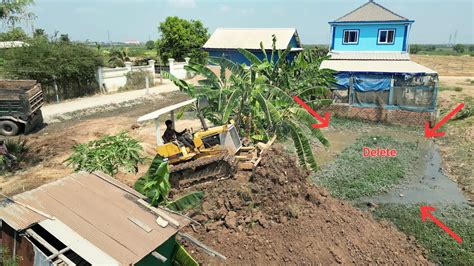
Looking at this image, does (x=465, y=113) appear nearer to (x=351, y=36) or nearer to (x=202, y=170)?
(x=351, y=36)

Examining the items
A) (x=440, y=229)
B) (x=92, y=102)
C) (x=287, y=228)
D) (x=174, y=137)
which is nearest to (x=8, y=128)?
(x=92, y=102)

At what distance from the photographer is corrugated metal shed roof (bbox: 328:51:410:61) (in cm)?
2498

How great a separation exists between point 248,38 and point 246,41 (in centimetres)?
70

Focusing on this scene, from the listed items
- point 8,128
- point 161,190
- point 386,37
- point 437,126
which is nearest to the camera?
point 161,190

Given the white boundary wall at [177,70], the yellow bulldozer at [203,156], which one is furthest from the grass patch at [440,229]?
the white boundary wall at [177,70]

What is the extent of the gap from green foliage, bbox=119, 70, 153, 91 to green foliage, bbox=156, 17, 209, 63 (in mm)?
9110

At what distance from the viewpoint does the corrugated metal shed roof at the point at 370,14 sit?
2586 cm

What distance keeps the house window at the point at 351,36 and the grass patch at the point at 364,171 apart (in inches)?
554

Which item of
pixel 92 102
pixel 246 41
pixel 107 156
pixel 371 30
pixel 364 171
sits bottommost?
pixel 364 171

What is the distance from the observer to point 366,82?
19.7 metres

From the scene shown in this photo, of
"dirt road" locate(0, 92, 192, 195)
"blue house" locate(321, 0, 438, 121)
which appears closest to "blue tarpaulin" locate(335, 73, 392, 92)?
"blue house" locate(321, 0, 438, 121)

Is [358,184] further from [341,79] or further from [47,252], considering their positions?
[341,79]

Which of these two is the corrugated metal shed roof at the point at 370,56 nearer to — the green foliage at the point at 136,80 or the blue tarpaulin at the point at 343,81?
the blue tarpaulin at the point at 343,81

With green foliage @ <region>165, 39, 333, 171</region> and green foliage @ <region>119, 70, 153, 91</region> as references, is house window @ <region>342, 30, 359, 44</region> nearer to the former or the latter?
green foliage @ <region>165, 39, 333, 171</region>
